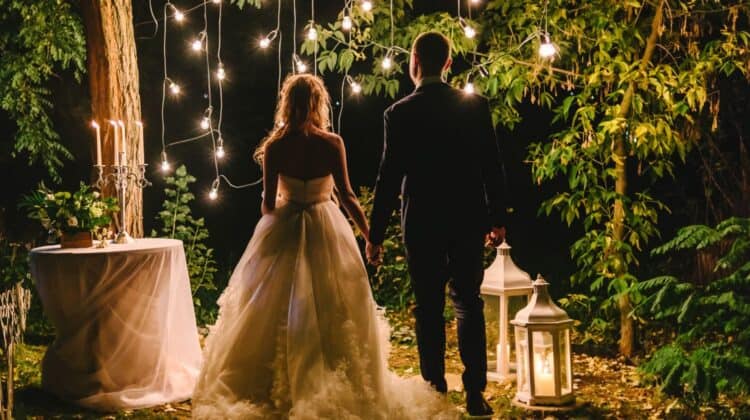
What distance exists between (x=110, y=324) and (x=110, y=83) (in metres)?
2.03

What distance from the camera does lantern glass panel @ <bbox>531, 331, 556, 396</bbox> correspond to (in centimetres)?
404

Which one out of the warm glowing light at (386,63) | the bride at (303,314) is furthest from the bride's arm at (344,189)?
the warm glowing light at (386,63)

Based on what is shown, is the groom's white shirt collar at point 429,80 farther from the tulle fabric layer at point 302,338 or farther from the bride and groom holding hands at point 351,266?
the tulle fabric layer at point 302,338

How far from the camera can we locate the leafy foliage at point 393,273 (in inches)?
280

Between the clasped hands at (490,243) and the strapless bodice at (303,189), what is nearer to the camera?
the clasped hands at (490,243)

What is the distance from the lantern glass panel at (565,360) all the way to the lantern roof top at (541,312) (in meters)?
0.13

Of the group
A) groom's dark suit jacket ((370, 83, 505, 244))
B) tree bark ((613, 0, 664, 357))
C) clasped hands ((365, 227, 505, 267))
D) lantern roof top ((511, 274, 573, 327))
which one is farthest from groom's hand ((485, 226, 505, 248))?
tree bark ((613, 0, 664, 357))

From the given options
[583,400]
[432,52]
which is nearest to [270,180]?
[432,52]

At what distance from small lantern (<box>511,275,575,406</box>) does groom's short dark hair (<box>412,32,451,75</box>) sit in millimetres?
1253

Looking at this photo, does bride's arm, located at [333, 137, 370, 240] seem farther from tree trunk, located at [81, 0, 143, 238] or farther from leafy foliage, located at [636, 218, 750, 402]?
tree trunk, located at [81, 0, 143, 238]

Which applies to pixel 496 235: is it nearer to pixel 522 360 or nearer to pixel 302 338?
pixel 522 360

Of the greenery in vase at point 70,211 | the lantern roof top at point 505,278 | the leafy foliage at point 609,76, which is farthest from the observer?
the leafy foliage at point 609,76

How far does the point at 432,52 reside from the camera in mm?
3609

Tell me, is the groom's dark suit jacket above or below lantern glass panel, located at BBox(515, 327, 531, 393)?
above
